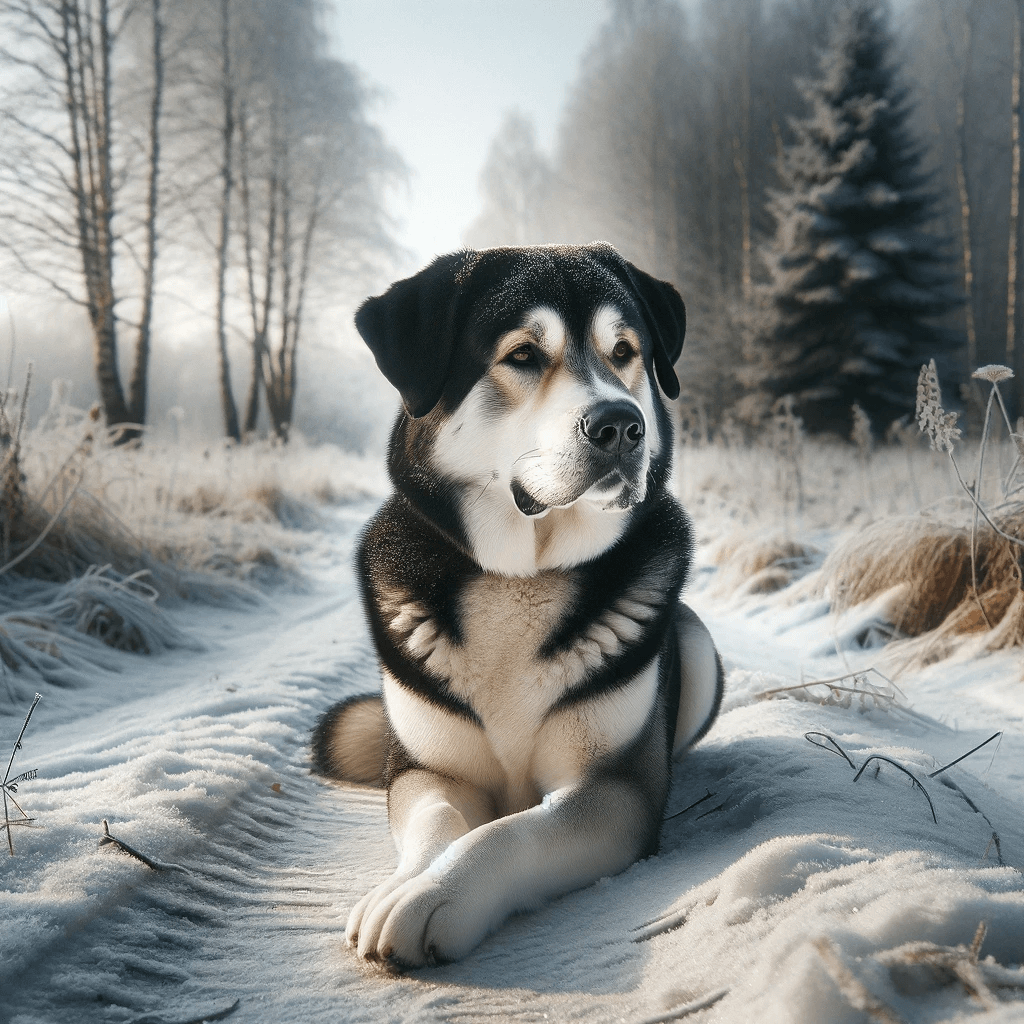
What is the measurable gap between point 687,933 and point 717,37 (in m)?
25.3

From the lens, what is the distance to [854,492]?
8008 mm

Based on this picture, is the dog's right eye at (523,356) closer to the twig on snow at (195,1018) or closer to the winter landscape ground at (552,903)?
the winter landscape ground at (552,903)

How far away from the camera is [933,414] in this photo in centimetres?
265

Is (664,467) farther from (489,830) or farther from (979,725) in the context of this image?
(979,725)

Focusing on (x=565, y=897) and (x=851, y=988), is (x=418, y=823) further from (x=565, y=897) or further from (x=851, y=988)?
(x=851, y=988)

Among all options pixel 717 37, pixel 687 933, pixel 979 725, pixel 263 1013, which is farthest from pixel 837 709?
pixel 717 37

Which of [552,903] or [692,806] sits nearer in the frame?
[552,903]

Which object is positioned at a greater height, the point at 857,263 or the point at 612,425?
the point at 857,263

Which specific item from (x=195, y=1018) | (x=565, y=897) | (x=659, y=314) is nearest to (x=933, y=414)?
(x=659, y=314)

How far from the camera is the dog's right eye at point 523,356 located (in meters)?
1.99

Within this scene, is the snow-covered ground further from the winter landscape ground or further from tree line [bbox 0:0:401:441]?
tree line [bbox 0:0:401:441]

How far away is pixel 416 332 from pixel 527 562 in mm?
697

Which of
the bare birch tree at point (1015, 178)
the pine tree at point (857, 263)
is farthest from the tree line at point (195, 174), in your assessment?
the bare birch tree at point (1015, 178)

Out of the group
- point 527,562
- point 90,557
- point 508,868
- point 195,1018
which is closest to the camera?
point 195,1018
